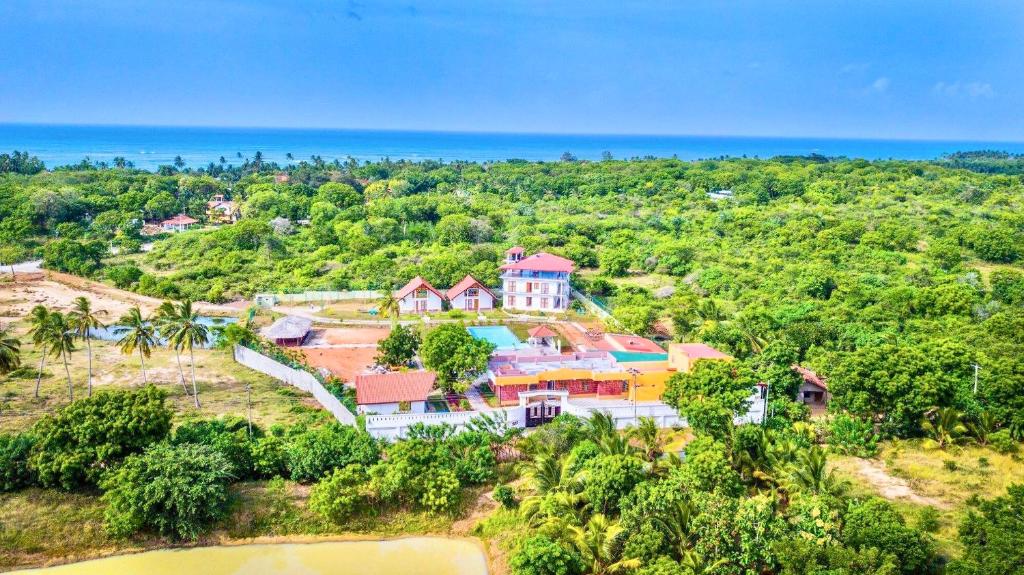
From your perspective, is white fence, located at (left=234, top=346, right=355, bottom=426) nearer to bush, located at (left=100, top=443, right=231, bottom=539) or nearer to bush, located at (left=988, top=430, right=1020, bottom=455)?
bush, located at (left=100, top=443, right=231, bottom=539)

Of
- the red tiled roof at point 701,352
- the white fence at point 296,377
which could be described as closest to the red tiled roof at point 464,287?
the white fence at point 296,377

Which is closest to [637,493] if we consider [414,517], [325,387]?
[414,517]

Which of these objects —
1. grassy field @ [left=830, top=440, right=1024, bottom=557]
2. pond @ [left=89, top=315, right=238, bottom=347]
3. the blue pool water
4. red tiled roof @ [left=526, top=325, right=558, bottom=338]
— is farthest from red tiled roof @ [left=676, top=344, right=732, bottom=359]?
pond @ [left=89, top=315, right=238, bottom=347]

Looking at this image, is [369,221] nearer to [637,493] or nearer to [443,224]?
[443,224]

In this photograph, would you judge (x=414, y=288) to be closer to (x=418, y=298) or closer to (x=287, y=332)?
(x=418, y=298)

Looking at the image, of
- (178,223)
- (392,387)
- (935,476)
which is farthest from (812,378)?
(178,223)

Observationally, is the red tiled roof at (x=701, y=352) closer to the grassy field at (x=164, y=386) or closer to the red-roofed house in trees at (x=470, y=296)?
the grassy field at (x=164, y=386)
